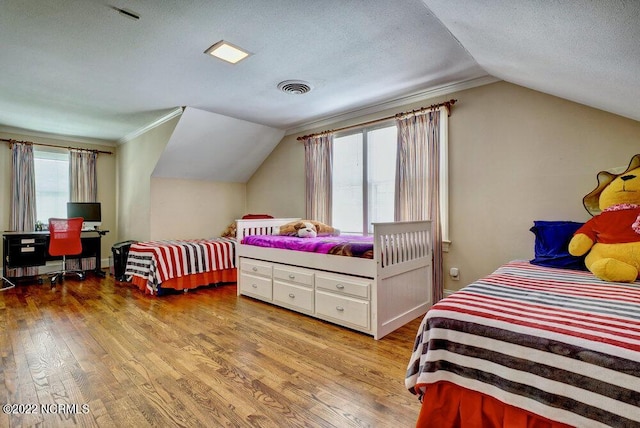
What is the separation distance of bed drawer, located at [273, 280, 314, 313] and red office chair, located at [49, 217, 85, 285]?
3.28m

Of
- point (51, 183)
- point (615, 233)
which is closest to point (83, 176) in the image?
point (51, 183)

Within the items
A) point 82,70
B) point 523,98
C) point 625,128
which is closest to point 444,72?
point 523,98

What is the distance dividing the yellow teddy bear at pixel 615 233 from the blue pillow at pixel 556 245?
108 millimetres

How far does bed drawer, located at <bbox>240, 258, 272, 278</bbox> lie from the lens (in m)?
3.36

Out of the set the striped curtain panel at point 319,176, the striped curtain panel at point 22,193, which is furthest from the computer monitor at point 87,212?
the striped curtain panel at point 319,176

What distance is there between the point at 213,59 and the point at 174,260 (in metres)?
2.41

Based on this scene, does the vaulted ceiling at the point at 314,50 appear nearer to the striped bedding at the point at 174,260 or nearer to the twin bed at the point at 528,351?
the twin bed at the point at 528,351

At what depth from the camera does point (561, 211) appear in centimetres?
259

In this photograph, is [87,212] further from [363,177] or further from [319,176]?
[363,177]

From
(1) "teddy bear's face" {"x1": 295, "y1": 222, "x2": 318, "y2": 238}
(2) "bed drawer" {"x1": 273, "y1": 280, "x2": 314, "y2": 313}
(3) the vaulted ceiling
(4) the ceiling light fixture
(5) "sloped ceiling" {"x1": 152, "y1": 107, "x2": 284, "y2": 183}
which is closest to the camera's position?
(3) the vaulted ceiling

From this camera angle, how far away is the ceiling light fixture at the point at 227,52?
2393 mm

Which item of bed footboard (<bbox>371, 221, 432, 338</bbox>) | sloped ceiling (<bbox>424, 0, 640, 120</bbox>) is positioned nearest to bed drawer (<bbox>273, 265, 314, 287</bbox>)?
bed footboard (<bbox>371, 221, 432, 338</bbox>)

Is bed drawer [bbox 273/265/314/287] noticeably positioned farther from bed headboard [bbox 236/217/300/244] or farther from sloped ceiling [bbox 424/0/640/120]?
sloped ceiling [bbox 424/0/640/120]

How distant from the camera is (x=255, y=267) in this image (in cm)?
351
